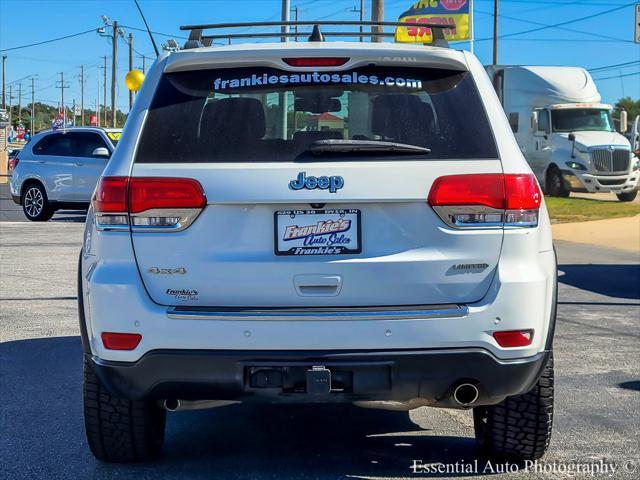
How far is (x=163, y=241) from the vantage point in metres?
3.70

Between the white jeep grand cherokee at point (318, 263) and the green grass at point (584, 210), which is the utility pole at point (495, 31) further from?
the white jeep grand cherokee at point (318, 263)

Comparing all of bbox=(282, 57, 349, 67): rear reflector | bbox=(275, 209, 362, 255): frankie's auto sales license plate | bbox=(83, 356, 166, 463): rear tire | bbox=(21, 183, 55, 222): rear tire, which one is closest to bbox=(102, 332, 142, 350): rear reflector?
bbox=(83, 356, 166, 463): rear tire

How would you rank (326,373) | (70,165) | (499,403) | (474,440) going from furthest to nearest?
(70,165)
(474,440)
(499,403)
(326,373)

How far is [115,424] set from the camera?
4.16 meters

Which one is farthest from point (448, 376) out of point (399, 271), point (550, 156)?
point (550, 156)

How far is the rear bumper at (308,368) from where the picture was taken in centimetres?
365

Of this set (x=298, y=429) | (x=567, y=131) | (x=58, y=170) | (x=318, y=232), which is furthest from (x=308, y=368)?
(x=567, y=131)

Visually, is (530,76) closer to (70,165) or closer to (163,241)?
(70,165)

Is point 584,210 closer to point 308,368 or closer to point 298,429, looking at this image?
point 298,429

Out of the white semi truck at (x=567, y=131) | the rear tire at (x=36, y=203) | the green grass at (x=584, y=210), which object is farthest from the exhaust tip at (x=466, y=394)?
the white semi truck at (x=567, y=131)

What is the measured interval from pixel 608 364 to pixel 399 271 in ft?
11.4

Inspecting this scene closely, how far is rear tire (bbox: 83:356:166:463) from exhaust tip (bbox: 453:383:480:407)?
4.49 ft

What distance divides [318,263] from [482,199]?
0.70m

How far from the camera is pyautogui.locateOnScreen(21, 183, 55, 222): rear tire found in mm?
18969
